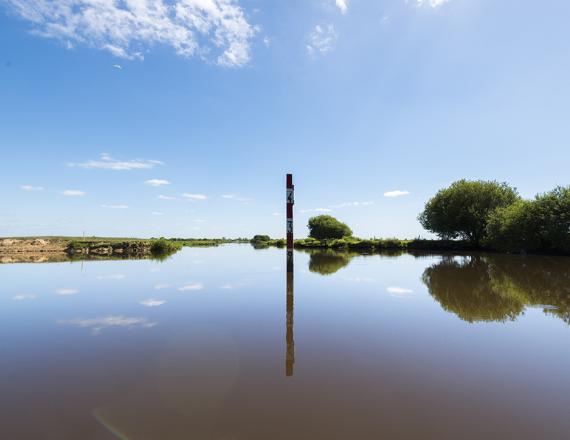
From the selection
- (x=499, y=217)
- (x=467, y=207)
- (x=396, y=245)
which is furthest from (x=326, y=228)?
(x=499, y=217)

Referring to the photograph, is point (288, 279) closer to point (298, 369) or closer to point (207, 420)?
point (298, 369)

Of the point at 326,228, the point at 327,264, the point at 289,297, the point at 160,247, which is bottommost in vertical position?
the point at 289,297

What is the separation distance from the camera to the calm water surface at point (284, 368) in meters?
4.00

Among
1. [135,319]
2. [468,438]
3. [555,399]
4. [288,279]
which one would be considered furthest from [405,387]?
[288,279]

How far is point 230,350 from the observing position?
686 cm

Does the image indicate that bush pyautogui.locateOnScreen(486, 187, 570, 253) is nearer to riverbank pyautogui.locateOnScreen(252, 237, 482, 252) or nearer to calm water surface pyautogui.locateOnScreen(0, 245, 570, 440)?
riverbank pyautogui.locateOnScreen(252, 237, 482, 252)

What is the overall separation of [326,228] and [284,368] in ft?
321

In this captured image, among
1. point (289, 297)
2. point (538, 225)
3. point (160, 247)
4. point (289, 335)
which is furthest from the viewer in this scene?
point (160, 247)

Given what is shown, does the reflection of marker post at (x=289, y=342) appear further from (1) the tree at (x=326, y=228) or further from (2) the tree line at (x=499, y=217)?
(1) the tree at (x=326, y=228)

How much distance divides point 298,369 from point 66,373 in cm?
444

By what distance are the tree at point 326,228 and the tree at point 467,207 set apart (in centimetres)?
4388

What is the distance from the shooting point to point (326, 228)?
102688 mm

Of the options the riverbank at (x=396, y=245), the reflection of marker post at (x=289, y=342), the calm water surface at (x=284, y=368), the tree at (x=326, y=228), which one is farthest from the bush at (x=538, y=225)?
the tree at (x=326, y=228)

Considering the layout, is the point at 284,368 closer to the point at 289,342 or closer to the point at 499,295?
the point at 289,342
